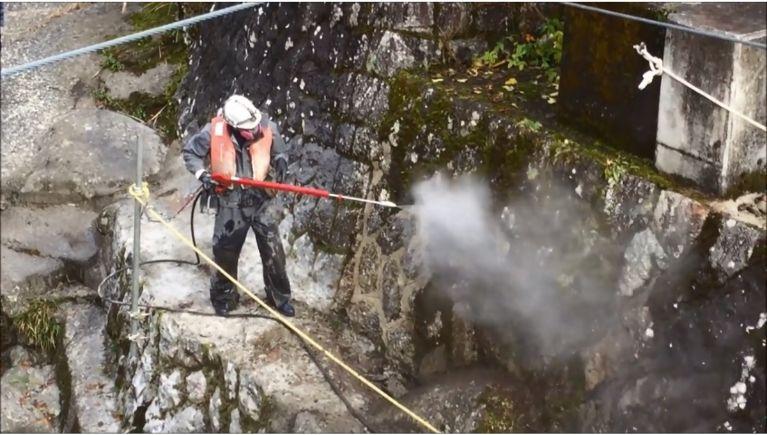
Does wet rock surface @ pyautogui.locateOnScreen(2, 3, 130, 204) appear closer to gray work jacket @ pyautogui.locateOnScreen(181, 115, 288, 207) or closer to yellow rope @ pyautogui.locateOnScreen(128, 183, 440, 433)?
yellow rope @ pyautogui.locateOnScreen(128, 183, 440, 433)

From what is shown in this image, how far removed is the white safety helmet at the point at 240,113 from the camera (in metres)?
6.79

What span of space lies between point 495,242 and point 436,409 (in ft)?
4.18

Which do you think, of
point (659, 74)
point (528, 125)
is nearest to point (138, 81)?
point (528, 125)

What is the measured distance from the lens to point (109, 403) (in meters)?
8.48

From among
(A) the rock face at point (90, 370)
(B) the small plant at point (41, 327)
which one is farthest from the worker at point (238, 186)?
(B) the small plant at point (41, 327)

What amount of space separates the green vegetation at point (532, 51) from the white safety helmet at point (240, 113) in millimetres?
2130

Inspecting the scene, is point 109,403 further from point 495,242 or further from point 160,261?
point 495,242

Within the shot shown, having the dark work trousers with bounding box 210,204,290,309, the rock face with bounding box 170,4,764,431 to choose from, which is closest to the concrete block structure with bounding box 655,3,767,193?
the rock face with bounding box 170,4,764,431

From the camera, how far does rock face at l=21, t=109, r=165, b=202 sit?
394 inches

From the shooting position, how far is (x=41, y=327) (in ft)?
30.2

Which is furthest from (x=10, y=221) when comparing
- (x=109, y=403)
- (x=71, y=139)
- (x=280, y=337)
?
(x=280, y=337)

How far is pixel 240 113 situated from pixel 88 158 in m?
3.89

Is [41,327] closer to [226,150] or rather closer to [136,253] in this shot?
[136,253]

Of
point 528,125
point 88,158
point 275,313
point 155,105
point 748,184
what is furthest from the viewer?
point 155,105
